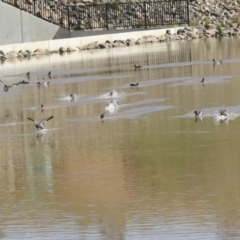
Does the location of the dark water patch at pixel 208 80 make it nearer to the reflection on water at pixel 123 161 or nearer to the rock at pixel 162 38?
the reflection on water at pixel 123 161

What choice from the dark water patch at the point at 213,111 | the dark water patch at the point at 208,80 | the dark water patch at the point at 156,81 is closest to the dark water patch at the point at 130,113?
the dark water patch at the point at 213,111

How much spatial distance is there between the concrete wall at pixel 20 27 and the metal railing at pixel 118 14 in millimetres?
2141

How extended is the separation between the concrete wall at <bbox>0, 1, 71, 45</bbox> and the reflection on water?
60.2ft

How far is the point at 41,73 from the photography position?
3102 cm

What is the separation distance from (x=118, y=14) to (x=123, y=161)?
127 feet

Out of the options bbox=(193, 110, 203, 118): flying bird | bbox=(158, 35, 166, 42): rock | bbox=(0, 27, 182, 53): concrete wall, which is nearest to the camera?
bbox=(193, 110, 203, 118): flying bird

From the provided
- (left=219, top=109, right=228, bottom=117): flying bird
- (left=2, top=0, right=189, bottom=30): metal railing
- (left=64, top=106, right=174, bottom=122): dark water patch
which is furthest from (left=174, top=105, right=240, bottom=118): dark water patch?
(left=2, top=0, right=189, bottom=30): metal railing

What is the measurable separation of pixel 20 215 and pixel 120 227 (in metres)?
1.34

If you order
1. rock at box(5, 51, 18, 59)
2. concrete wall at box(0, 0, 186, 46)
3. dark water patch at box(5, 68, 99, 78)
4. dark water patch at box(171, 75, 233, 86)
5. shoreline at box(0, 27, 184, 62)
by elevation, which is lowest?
dark water patch at box(171, 75, 233, 86)

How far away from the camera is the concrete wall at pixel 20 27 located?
147 ft

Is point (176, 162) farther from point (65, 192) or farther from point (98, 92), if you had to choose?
point (98, 92)

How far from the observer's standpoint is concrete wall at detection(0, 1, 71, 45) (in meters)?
44.7

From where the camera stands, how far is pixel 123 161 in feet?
45.2

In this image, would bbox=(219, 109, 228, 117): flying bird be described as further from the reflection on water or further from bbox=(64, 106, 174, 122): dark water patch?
bbox=(64, 106, 174, 122): dark water patch
